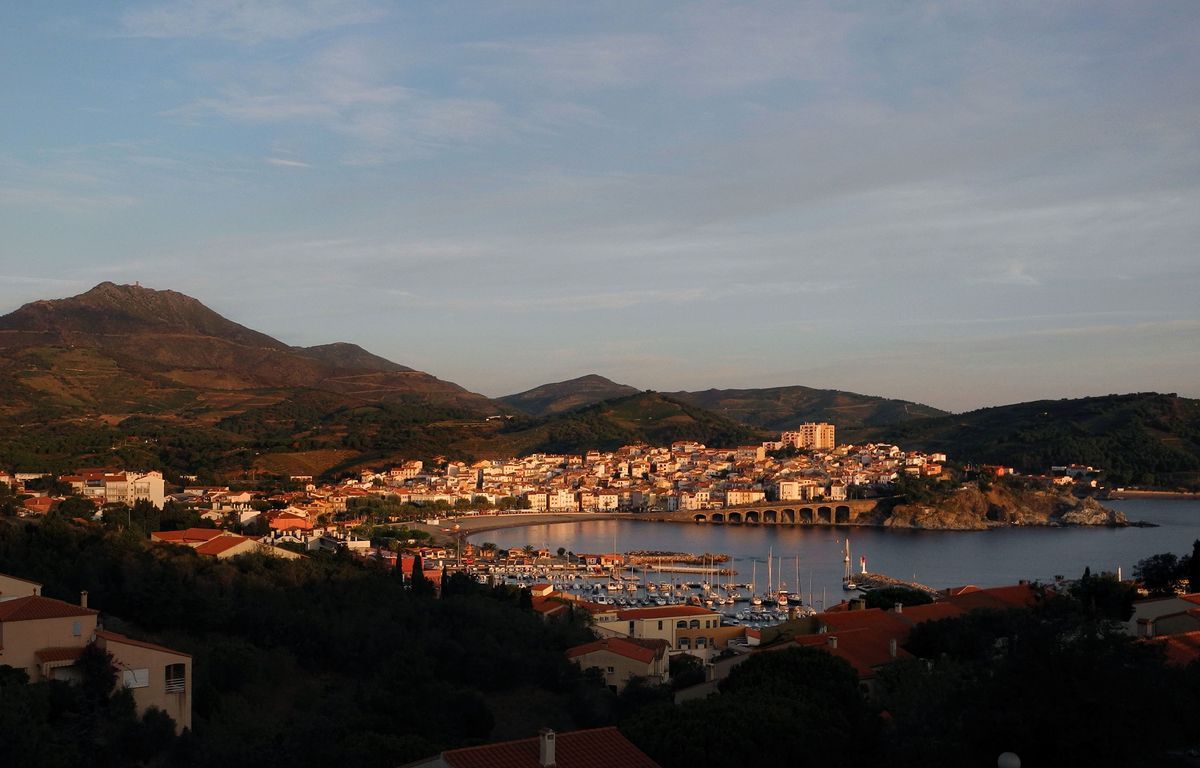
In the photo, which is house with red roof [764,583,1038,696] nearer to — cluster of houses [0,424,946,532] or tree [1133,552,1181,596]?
tree [1133,552,1181,596]

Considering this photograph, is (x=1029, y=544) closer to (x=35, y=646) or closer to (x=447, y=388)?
(x=35, y=646)

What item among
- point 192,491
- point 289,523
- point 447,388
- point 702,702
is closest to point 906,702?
point 702,702

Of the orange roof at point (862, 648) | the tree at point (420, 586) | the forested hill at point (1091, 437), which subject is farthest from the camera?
the forested hill at point (1091, 437)

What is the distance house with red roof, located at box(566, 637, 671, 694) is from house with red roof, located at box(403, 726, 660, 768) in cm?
647

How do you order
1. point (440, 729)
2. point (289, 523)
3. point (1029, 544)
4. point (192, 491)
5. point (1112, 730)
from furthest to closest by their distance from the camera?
1. point (1029, 544)
2. point (192, 491)
3. point (289, 523)
4. point (440, 729)
5. point (1112, 730)

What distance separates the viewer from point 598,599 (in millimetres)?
30375

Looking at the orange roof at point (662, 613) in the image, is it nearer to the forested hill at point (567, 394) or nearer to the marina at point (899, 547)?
the marina at point (899, 547)

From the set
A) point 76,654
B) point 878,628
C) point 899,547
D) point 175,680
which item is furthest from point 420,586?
point 899,547

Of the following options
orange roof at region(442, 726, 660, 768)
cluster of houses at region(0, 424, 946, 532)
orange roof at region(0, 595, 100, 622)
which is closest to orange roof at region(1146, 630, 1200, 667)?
orange roof at region(442, 726, 660, 768)

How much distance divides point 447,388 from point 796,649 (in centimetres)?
13597

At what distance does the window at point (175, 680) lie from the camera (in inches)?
338

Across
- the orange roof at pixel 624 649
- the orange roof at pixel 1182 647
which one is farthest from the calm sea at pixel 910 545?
the orange roof at pixel 1182 647

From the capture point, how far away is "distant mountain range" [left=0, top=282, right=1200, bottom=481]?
53.6 meters

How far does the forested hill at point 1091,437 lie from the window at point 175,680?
6708cm
